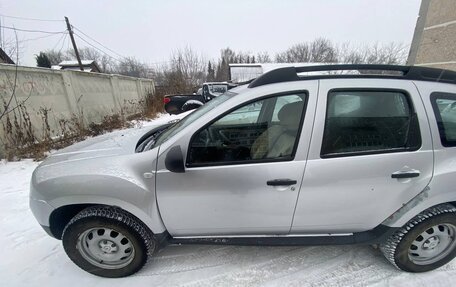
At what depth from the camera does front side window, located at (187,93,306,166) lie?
5.55 feet

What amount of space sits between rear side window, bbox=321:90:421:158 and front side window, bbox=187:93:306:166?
251 millimetres

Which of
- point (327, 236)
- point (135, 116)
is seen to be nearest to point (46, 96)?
point (135, 116)

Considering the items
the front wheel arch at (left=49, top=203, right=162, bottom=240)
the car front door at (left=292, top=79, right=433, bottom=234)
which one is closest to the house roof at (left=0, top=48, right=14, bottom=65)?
the front wheel arch at (left=49, top=203, right=162, bottom=240)

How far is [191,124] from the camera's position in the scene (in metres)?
1.73

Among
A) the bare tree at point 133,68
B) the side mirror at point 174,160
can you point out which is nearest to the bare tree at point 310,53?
the bare tree at point 133,68

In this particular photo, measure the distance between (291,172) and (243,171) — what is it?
0.36m

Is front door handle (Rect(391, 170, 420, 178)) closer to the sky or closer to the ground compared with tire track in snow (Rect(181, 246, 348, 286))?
closer to the sky

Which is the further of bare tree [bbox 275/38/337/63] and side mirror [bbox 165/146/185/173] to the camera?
bare tree [bbox 275/38/337/63]

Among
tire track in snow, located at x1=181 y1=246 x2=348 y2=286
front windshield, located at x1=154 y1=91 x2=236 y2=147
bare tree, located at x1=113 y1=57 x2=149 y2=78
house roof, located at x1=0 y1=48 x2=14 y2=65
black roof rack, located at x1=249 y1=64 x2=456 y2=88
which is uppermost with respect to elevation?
bare tree, located at x1=113 y1=57 x2=149 y2=78

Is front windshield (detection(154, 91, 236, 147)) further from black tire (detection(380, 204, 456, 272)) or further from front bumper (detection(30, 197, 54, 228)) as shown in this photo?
black tire (detection(380, 204, 456, 272))

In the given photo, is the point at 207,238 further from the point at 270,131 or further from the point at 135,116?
the point at 135,116

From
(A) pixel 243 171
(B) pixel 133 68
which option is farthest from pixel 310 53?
(A) pixel 243 171

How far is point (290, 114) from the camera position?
70.1 inches

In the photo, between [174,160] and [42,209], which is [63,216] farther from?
[174,160]
